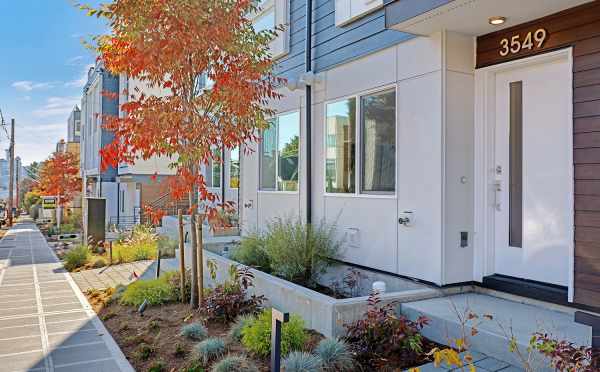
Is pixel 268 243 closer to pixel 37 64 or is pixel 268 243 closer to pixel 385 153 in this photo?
pixel 385 153

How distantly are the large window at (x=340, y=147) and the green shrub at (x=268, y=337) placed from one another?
2562mm

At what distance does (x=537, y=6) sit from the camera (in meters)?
4.12

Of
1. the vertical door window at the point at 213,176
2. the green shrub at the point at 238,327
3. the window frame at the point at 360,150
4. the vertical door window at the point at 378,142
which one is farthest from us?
the vertical door window at the point at 213,176

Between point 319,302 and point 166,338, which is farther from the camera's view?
point 166,338

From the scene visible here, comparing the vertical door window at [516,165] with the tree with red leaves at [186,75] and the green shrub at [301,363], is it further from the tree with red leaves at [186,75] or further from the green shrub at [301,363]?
the tree with red leaves at [186,75]

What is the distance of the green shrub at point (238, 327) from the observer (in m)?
4.42

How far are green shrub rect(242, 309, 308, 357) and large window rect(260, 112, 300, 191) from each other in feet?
12.2

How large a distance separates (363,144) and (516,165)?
1.97 m

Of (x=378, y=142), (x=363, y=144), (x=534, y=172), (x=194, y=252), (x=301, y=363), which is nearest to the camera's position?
(x=301, y=363)

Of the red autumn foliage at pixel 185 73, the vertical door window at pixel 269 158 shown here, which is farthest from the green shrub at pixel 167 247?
the red autumn foliage at pixel 185 73

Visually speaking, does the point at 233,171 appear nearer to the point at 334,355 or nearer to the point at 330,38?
the point at 330,38

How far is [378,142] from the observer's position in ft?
19.2

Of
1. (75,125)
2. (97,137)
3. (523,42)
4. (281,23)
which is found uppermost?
(75,125)

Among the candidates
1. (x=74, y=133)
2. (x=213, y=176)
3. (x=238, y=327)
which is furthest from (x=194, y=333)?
(x=74, y=133)
